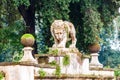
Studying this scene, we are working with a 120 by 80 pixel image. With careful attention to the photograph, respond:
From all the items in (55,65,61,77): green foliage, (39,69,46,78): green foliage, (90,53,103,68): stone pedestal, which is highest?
(90,53,103,68): stone pedestal

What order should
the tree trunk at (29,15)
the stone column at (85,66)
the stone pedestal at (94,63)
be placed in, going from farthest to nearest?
the tree trunk at (29,15) → the stone pedestal at (94,63) → the stone column at (85,66)

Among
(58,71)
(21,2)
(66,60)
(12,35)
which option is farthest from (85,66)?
(12,35)

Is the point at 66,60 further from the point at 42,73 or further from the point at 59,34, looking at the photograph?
the point at 42,73

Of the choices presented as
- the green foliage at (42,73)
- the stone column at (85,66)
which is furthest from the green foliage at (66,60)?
the green foliage at (42,73)

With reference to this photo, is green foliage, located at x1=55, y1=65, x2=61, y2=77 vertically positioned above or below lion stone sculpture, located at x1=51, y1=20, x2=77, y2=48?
below

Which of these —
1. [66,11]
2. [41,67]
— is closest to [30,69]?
[41,67]

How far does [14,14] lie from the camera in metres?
27.2

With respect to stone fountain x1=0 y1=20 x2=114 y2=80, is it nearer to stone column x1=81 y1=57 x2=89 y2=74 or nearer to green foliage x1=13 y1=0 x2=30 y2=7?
stone column x1=81 y1=57 x2=89 y2=74

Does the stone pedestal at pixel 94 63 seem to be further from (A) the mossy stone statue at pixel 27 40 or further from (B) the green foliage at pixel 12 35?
(B) the green foliage at pixel 12 35

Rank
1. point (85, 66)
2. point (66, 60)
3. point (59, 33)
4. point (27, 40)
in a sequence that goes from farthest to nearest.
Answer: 1. point (85, 66)
2. point (59, 33)
3. point (66, 60)
4. point (27, 40)

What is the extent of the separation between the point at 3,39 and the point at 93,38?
15.4 ft

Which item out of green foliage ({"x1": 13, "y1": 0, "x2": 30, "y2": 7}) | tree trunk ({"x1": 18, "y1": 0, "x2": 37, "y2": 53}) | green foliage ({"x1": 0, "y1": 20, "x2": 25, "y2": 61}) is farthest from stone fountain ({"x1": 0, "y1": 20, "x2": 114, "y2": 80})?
green foliage ({"x1": 0, "y1": 20, "x2": 25, "y2": 61})

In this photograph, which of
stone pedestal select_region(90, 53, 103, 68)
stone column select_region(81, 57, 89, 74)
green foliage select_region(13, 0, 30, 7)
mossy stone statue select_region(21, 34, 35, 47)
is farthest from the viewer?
green foliage select_region(13, 0, 30, 7)

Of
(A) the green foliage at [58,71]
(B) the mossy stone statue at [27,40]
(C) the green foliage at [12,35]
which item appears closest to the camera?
(B) the mossy stone statue at [27,40]
